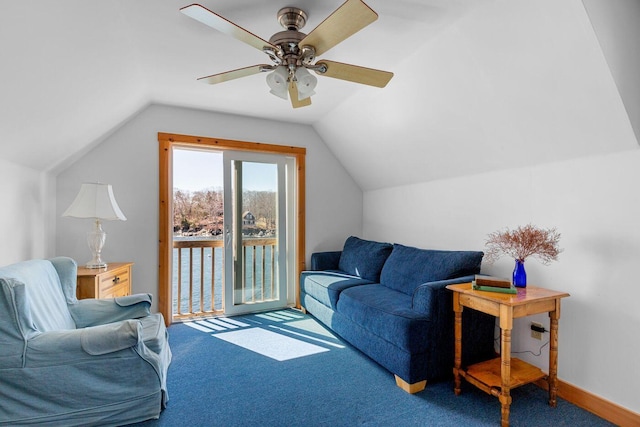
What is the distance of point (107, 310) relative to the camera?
7.23 feet

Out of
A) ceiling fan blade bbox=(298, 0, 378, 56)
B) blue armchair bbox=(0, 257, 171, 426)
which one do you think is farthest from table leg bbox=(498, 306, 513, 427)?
blue armchair bbox=(0, 257, 171, 426)

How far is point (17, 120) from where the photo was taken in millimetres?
1910

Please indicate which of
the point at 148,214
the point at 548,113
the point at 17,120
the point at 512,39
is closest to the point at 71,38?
the point at 17,120

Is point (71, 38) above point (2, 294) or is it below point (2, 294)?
above

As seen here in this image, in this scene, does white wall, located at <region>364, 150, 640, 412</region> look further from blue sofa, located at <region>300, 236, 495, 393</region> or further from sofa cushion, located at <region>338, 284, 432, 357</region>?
sofa cushion, located at <region>338, 284, 432, 357</region>

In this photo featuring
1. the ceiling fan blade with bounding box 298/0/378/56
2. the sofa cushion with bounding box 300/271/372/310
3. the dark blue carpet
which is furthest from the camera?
the sofa cushion with bounding box 300/271/372/310

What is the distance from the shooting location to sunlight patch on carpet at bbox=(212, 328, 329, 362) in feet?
8.68

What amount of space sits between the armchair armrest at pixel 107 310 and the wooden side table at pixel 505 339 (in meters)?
2.26

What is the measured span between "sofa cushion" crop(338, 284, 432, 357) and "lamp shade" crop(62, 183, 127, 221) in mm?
2216

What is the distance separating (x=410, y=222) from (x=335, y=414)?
2.25 m

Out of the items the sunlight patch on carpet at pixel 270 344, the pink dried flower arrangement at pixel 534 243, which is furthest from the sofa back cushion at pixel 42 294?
the pink dried flower arrangement at pixel 534 243

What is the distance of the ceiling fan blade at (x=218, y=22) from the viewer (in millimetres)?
1344

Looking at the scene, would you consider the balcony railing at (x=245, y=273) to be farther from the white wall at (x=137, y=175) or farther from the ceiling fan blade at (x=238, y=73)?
the ceiling fan blade at (x=238, y=73)

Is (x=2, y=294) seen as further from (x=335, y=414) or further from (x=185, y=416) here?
(x=335, y=414)
